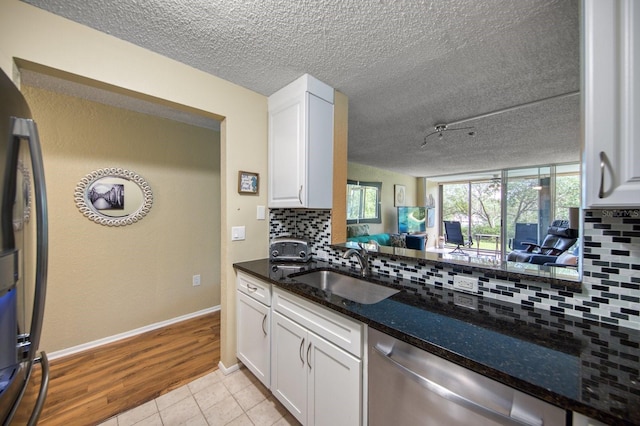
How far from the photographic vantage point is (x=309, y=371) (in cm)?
126

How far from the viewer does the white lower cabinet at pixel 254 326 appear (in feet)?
5.17

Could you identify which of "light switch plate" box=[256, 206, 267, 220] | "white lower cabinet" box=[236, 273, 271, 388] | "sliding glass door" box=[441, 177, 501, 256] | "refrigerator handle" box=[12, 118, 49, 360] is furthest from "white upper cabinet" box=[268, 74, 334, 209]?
"sliding glass door" box=[441, 177, 501, 256]

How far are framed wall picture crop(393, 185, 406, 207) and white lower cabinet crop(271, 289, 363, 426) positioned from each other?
565 cm

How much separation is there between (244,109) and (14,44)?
1.18 meters

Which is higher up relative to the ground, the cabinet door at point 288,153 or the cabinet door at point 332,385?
the cabinet door at point 288,153

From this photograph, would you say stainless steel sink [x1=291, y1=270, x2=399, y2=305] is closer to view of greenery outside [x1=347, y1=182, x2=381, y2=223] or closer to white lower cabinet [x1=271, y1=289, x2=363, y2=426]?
white lower cabinet [x1=271, y1=289, x2=363, y2=426]

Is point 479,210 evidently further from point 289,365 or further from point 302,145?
point 289,365

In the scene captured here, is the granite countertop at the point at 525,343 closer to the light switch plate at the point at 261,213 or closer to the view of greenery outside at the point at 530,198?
the light switch plate at the point at 261,213

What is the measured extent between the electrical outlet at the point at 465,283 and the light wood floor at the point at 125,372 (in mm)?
2005

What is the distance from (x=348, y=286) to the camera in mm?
1669

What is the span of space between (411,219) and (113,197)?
646 centimetres

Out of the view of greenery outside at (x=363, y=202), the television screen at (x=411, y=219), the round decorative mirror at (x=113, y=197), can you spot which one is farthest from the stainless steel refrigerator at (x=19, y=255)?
the television screen at (x=411, y=219)

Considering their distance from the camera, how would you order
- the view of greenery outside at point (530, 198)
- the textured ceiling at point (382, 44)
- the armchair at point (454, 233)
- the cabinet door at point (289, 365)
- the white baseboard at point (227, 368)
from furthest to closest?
the armchair at point (454, 233) → the view of greenery outside at point (530, 198) → the white baseboard at point (227, 368) → the cabinet door at point (289, 365) → the textured ceiling at point (382, 44)

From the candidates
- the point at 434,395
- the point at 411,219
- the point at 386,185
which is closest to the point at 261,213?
the point at 434,395
